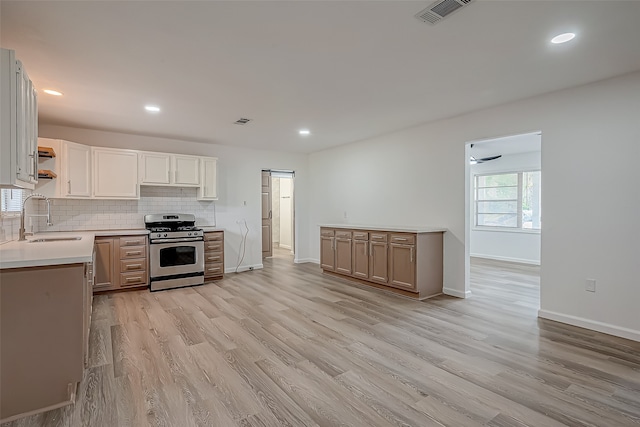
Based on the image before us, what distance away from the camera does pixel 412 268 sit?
4438 millimetres

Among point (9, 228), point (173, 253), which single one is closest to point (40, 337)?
point (9, 228)

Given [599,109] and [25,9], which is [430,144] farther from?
[25,9]

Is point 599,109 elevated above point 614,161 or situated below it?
above

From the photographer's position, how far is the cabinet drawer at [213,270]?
560 cm

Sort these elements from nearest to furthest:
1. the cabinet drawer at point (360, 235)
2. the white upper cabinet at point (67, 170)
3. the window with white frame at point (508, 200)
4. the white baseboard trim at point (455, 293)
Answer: the white upper cabinet at point (67, 170) → the white baseboard trim at point (455, 293) → the cabinet drawer at point (360, 235) → the window with white frame at point (508, 200)

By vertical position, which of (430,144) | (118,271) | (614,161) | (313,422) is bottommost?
(313,422)

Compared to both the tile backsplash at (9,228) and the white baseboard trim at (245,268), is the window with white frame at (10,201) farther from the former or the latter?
the white baseboard trim at (245,268)

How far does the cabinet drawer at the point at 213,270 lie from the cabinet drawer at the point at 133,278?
95 centimetres

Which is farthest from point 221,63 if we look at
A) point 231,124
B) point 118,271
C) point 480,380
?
point 118,271

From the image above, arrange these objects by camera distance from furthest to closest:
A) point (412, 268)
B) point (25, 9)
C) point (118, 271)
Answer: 1. point (118, 271)
2. point (412, 268)
3. point (25, 9)

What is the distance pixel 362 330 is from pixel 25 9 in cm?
364

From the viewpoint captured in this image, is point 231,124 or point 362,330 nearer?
point 362,330

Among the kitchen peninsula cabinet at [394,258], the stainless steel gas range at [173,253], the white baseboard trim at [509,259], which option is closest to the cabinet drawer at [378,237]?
the kitchen peninsula cabinet at [394,258]

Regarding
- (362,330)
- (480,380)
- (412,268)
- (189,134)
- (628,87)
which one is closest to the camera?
(480,380)
